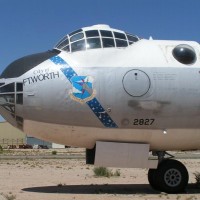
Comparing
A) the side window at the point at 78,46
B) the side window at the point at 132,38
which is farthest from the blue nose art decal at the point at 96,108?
the side window at the point at 132,38

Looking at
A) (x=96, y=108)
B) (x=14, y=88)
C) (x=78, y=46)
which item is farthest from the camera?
(x=78, y=46)

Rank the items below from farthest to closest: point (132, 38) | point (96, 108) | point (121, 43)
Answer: point (132, 38) < point (121, 43) < point (96, 108)

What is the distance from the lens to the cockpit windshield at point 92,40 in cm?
1493

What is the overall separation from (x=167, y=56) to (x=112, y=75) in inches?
86.9

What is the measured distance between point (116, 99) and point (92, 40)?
2403 millimetres

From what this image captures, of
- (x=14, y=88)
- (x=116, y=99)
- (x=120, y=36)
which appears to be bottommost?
(x=116, y=99)

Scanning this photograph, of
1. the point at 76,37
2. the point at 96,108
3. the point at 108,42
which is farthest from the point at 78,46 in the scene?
the point at 96,108

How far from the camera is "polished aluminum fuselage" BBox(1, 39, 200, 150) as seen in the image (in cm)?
1389

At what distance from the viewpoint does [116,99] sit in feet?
45.9

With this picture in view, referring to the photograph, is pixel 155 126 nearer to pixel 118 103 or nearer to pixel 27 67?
pixel 118 103

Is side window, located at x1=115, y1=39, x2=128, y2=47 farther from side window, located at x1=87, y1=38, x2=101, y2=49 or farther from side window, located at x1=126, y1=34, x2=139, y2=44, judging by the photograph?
side window, located at x1=87, y1=38, x2=101, y2=49

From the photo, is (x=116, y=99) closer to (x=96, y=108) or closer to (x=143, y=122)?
(x=96, y=108)

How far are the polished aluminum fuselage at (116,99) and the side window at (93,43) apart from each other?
190 millimetres

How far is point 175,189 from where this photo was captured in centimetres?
1486
